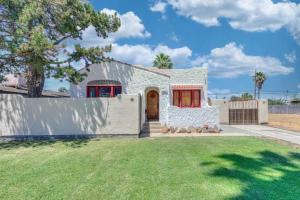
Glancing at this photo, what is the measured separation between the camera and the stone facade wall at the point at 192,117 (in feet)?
68.3

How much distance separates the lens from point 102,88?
920 inches

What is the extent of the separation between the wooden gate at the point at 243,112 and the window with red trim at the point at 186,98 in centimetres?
618

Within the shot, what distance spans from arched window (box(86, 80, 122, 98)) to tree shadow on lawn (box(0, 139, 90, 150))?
748 centimetres

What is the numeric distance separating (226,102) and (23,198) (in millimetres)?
25328

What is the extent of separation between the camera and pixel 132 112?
1747 centimetres

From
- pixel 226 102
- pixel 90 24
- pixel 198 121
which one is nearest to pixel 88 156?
pixel 90 24

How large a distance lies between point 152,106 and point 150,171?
52.7 feet

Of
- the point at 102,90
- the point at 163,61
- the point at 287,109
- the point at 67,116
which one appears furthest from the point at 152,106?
the point at 287,109

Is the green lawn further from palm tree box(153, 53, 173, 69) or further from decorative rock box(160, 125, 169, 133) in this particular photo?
palm tree box(153, 53, 173, 69)

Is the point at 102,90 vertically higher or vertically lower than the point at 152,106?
higher

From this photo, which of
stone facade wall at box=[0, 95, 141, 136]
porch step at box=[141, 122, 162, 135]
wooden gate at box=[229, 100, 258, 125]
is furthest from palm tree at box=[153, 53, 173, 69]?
stone facade wall at box=[0, 95, 141, 136]

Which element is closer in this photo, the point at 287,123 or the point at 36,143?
the point at 36,143

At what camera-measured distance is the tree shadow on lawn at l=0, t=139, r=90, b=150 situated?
581 inches

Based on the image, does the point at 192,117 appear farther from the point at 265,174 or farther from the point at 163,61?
the point at 163,61
